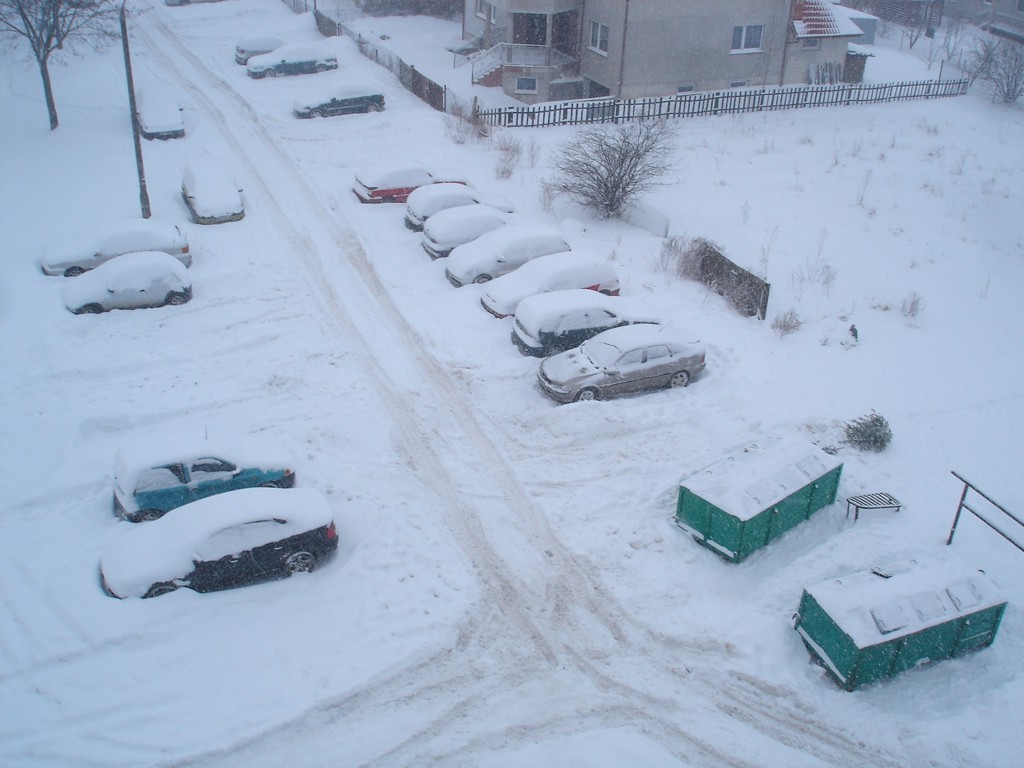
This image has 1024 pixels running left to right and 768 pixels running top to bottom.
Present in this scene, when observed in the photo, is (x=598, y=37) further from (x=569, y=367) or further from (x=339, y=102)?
(x=569, y=367)

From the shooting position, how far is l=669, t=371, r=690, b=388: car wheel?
52.4 ft

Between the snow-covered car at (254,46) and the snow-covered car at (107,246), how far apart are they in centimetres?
2174

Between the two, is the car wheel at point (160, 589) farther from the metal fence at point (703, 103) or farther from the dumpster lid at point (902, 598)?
the metal fence at point (703, 103)

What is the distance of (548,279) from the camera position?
18.0 m

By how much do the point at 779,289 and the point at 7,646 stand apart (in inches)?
662

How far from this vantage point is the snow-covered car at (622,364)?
50.1ft

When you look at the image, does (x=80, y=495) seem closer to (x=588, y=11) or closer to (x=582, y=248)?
(x=582, y=248)

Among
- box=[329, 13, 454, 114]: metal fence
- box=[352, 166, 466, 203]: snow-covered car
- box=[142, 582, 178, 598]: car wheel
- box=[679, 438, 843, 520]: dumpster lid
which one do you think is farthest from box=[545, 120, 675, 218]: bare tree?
box=[142, 582, 178, 598]: car wheel

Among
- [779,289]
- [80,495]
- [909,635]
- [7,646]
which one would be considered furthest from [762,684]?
[779,289]

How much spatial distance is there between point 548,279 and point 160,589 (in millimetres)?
10414

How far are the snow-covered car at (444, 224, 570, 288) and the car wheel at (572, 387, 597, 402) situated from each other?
5313 millimetres

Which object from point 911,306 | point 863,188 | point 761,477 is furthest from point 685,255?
point 761,477

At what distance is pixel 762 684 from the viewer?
32.9 feet

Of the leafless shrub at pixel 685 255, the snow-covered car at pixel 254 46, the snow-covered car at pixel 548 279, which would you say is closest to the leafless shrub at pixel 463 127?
the leafless shrub at pixel 685 255
